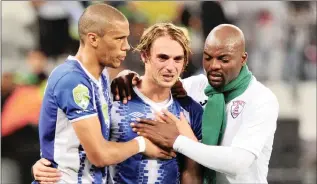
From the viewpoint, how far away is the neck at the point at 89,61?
3332mm

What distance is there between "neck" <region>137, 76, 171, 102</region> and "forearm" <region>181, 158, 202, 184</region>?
40cm

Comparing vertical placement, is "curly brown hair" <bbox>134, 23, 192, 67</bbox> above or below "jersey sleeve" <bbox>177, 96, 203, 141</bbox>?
above

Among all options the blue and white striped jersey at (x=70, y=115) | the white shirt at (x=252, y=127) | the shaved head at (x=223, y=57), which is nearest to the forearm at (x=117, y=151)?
the blue and white striped jersey at (x=70, y=115)

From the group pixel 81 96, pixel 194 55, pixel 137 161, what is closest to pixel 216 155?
pixel 137 161

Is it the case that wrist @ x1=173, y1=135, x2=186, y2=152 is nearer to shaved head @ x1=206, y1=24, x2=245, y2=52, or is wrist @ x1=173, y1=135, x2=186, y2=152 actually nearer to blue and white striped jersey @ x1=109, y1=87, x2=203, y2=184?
blue and white striped jersey @ x1=109, y1=87, x2=203, y2=184

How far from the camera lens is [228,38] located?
3670 mm

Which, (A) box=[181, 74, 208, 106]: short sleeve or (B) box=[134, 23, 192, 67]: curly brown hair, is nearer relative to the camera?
(B) box=[134, 23, 192, 67]: curly brown hair

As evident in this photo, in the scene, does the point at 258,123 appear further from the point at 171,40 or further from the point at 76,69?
the point at 76,69

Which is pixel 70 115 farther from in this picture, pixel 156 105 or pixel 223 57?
pixel 223 57

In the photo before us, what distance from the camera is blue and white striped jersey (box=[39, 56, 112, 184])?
3191mm

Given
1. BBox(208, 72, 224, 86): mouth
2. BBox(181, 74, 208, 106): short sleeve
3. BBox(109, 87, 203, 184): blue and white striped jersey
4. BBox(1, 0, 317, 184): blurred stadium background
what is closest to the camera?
BBox(109, 87, 203, 184): blue and white striped jersey

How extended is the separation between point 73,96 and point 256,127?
1086 mm

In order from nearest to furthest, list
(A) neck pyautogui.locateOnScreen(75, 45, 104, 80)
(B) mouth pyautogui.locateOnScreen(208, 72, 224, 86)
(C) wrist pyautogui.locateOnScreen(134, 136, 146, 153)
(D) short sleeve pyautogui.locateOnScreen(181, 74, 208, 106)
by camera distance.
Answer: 1. (A) neck pyautogui.locateOnScreen(75, 45, 104, 80)
2. (C) wrist pyautogui.locateOnScreen(134, 136, 146, 153)
3. (B) mouth pyautogui.locateOnScreen(208, 72, 224, 86)
4. (D) short sleeve pyautogui.locateOnScreen(181, 74, 208, 106)

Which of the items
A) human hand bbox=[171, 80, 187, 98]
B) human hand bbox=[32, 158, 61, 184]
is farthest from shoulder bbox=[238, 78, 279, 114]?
human hand bbox=[32, 158, 61, 184]
